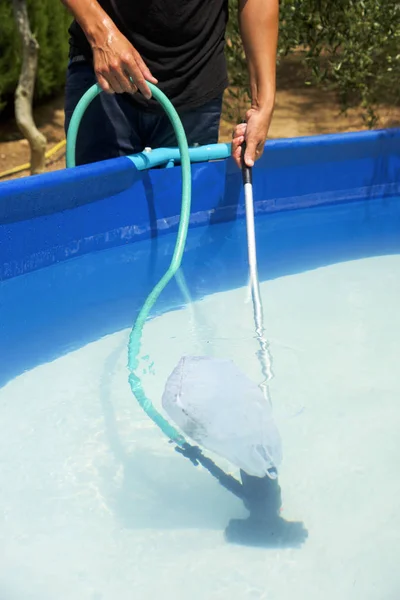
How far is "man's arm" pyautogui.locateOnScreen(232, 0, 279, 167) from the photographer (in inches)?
95.9

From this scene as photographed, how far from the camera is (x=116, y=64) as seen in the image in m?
2.17

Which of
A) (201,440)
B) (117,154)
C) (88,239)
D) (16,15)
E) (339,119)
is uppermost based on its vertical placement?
(339,119)

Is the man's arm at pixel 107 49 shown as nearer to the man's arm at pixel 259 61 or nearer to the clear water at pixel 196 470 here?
the man's arm at pixel 259 61

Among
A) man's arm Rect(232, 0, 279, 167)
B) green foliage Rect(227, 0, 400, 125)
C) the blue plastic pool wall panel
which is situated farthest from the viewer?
green foliage Rect(227, 0, 400, 125)

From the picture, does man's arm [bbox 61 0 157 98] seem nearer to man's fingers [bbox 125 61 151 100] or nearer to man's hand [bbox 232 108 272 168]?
man's fingers [bbox 125 61 151 100]

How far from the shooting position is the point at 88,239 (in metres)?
2.98

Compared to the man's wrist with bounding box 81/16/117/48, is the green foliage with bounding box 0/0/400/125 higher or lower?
higher

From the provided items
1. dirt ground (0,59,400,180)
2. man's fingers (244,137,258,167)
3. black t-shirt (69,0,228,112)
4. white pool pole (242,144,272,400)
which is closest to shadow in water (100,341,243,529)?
white pool pole (242,144,272,400)

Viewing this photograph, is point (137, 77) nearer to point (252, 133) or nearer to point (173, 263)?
point (252, 133)

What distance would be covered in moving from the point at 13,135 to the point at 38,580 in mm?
4785

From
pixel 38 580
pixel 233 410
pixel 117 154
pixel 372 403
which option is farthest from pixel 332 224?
pixel 38 580

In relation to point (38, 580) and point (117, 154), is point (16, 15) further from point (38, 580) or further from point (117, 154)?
point (38, 580)

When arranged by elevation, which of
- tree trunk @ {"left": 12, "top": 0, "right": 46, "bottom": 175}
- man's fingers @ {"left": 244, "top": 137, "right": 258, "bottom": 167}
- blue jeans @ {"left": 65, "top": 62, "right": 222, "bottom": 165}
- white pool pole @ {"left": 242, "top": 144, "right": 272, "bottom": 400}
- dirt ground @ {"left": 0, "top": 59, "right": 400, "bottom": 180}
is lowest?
white pool pole @ {"left": 242, "top": 144, "right": 272, "bottom": 400}

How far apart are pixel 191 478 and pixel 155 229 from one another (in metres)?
1.54
